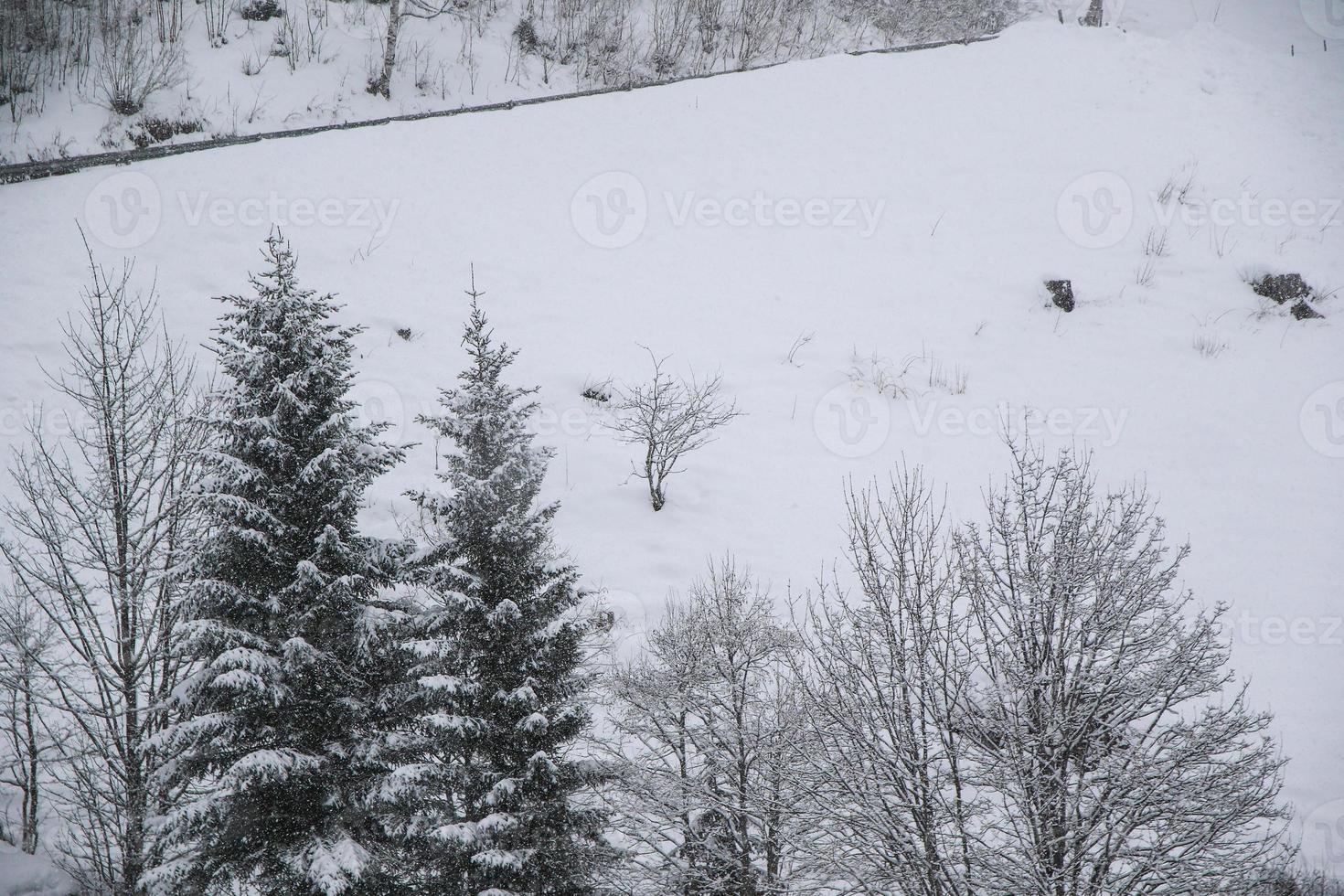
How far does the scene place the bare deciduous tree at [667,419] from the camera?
1523 cm

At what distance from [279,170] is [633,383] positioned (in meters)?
11.3

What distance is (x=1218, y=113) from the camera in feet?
77.8

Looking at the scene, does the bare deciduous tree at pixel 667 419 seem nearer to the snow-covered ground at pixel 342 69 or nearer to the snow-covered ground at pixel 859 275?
the snow-covered ground at pixel 859 275

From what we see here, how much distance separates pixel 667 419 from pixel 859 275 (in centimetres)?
791

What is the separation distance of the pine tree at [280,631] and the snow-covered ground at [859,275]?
562cm

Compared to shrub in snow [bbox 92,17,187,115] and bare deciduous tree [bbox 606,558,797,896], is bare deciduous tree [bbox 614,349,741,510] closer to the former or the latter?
bare deciduous tree [bbox 606,558,797,896]

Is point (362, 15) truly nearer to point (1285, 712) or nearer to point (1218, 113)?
point (1218, 113)

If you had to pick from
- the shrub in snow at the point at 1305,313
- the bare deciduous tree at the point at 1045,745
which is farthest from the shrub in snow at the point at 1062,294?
the bare deciduous tree at the point at 1045,745

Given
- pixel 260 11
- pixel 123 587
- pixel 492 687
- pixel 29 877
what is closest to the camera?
pixel 492 687

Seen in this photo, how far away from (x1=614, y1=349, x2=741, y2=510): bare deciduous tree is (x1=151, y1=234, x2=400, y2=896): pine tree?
22.2 ft

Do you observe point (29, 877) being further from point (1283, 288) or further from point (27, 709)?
point (1283, 288)

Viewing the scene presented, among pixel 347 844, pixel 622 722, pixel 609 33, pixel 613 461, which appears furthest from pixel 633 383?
pixel 609 33

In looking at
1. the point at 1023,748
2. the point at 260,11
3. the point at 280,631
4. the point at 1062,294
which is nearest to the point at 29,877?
the point at 280,631

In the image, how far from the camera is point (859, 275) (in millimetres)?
20250
